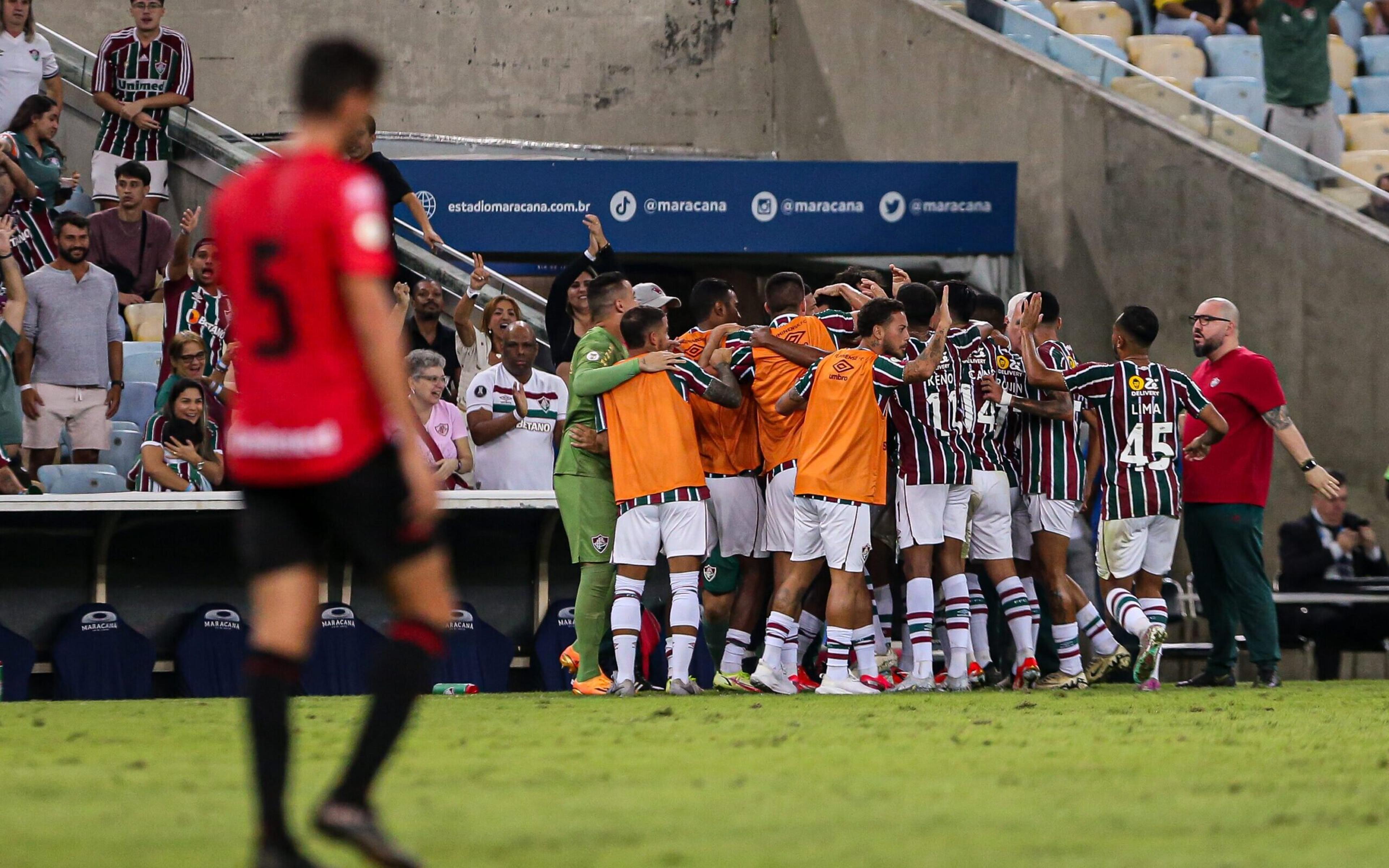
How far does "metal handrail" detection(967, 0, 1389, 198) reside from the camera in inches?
586

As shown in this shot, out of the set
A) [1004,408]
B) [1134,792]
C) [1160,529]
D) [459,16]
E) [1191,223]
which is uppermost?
[459,16]

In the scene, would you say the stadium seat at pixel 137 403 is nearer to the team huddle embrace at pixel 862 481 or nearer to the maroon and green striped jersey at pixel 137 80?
the maroon and green striped jersey at pixel 137 80

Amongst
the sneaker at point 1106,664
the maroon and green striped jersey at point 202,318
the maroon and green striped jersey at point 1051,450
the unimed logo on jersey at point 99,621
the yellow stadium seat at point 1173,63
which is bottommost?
the sneaker at point 1106,664

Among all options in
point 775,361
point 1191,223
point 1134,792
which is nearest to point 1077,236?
point 1191,223

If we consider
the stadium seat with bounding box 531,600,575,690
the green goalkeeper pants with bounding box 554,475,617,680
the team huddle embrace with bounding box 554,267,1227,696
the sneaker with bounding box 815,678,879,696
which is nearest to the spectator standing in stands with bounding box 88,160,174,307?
the stadium seat with bounding box 531,600,575,690

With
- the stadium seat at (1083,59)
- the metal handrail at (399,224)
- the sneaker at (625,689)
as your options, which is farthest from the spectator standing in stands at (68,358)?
the stadium seat at (1083,59)

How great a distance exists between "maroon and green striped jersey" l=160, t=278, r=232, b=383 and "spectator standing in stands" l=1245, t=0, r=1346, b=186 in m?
8.95

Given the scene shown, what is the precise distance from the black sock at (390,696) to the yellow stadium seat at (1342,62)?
16.1 meters

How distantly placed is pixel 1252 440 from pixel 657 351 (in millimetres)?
3550

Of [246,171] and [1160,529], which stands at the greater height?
[246,171]

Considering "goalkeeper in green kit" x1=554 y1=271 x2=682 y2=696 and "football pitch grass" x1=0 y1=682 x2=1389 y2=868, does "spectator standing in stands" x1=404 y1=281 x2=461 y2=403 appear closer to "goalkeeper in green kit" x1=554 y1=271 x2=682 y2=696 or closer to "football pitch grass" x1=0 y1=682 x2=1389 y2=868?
"goalkeeper in green kit" x1=554 y1=271 x2=682 y2=696

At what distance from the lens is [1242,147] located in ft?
50.6

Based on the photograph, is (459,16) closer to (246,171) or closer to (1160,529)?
(246,171)

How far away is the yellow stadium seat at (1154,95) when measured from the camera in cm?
1586
